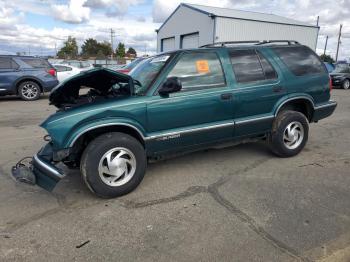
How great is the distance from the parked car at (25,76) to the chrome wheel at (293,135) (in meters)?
10.0

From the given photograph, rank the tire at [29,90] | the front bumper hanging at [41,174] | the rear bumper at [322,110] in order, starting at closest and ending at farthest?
the front bumper hanging at [41,174] → the rear bumper at [322,110] → the tire at [29,90]

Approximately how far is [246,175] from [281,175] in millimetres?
470

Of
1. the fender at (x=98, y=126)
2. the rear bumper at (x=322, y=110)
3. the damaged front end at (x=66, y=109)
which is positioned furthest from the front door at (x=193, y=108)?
the rear bumper at (x=322, y=110)

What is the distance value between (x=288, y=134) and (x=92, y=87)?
2.99m

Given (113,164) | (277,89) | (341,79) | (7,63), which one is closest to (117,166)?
(113,164)

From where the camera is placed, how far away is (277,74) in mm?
4898

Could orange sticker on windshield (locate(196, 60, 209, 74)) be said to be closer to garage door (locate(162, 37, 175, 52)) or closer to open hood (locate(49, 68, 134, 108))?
open hood (locate(49, 68, 134, 108))

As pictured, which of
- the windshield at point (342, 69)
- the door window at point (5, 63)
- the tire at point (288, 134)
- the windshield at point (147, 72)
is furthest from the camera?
the windshield at point (342, 69)

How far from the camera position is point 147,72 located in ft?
14.5

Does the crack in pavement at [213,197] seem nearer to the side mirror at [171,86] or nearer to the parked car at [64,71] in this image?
the side mirror at [171,86]

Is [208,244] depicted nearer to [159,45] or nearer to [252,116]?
[252,116]

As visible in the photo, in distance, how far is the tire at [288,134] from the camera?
4965mm

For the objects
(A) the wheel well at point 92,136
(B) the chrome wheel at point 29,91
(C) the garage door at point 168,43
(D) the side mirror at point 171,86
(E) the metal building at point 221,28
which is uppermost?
(E) the metal building at point 221,28

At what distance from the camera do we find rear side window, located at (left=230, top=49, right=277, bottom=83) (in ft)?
15.1
